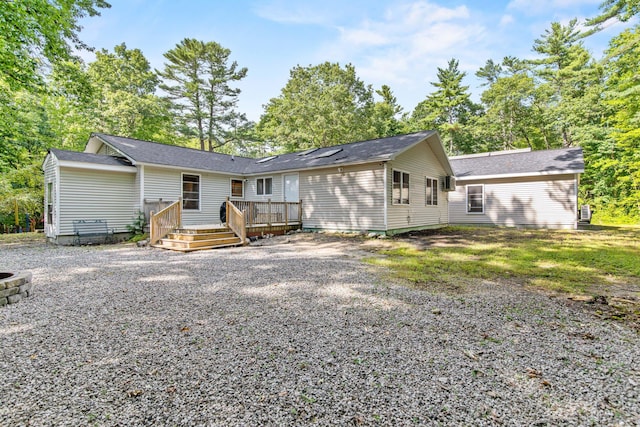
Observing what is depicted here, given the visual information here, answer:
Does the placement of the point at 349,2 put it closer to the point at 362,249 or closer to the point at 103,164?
the point at 362,249

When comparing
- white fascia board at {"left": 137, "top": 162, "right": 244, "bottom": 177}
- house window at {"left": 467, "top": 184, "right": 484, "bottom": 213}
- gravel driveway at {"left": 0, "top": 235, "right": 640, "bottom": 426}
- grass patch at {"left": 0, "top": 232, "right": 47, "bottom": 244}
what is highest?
white fascia board at {"left": 137, "top": 162, "right": 244, "bottom": 177}

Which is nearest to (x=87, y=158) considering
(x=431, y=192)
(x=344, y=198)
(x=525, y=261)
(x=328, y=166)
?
(x=328, y=166)

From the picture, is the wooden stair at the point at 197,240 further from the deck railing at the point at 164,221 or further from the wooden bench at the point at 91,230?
the wooden bench at the point at 91,230

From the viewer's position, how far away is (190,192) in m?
13.0

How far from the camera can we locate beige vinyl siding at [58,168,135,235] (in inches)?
401

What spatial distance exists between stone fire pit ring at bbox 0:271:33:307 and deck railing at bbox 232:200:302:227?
6.18 metres

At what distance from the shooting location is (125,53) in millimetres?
25859

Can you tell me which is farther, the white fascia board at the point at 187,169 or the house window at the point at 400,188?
the white fascia board at the point at 187,169

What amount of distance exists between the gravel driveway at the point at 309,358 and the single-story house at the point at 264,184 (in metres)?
6.70

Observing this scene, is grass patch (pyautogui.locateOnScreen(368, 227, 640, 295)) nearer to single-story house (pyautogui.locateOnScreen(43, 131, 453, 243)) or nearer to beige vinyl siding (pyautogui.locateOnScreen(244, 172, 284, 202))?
single-story house (pyautogui.locateOnScreen(43, 131, 453, 243))

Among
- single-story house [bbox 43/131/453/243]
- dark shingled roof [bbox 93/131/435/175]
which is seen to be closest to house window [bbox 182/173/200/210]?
single-story house [bbox 43/131/453/243]

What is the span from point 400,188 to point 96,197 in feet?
36.2

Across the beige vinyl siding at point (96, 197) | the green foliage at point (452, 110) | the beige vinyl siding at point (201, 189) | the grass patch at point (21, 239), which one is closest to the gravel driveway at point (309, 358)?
the beige vinyl siding at point (96, 197)

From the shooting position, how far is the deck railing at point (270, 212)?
10766 millimetres
